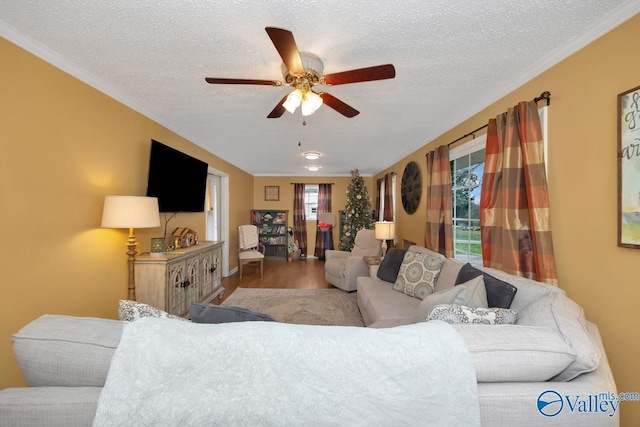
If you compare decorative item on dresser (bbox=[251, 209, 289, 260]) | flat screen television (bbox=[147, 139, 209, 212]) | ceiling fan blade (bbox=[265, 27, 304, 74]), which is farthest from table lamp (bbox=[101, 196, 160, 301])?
decorative item on dresser (bbox=[251, 209, 289, 260])

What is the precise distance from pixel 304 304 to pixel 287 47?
3109 millimetres

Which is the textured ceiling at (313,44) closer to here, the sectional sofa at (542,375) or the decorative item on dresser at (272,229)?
the sectional sofa at (542,375)

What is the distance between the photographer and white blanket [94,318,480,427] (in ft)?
2.42

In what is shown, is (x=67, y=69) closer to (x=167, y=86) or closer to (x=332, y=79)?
(x=167, y=86)

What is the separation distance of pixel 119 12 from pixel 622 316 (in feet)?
10.5

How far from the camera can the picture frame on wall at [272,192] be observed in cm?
696

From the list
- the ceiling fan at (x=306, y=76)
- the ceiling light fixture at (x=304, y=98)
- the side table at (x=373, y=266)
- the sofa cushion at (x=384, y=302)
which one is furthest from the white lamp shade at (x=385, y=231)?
the ceiling light fixture at (x=304, y=98)

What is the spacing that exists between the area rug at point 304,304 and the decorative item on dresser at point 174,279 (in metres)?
0.65

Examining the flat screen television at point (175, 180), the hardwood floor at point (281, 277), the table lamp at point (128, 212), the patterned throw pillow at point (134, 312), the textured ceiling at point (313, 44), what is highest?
the textured ceiling at point (313, 44)

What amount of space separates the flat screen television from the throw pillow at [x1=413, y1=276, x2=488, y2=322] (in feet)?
9.60

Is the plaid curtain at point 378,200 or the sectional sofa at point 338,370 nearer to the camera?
the sectional sofa at point 338,370

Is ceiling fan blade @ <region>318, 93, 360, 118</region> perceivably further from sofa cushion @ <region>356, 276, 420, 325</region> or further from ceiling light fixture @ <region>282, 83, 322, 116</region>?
sofa cushion @ <region>356, 276, 420, 325</region>

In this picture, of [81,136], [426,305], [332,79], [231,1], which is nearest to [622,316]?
[426,305]

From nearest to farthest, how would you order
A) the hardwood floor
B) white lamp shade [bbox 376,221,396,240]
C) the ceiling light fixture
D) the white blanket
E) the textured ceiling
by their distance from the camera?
the white blanket
the textured ceiling
the ceiling light fixture
white lamp shade [bbox 376,221,396,240]
the hardwood floor
